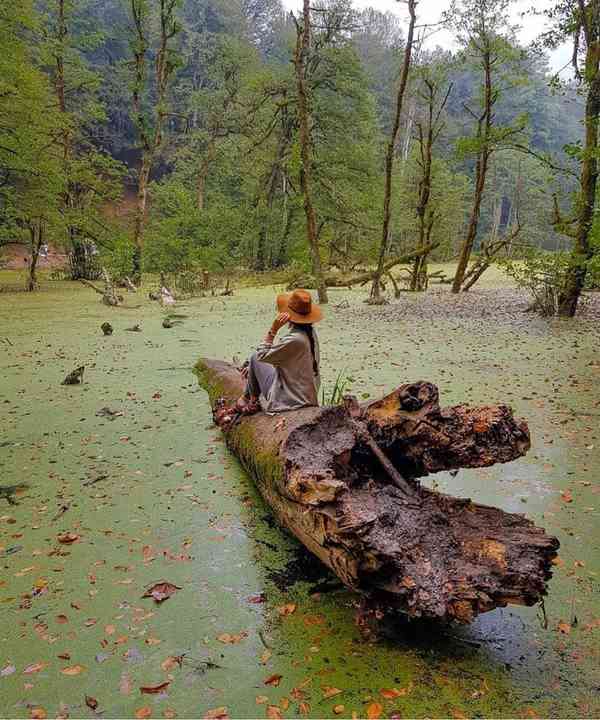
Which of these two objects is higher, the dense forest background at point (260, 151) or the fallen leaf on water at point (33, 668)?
the dense forest background at point (260, 151)

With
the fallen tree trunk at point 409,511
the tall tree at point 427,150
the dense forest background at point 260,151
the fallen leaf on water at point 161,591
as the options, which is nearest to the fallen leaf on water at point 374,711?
the fallen tree trunk at point 409,511

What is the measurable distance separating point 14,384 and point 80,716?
4.85 meters

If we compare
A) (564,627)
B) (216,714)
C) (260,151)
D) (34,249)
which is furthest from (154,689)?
(260,151)

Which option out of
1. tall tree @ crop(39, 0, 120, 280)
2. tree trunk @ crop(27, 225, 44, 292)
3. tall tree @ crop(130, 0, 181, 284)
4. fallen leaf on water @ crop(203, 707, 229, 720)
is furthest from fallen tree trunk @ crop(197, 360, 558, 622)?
tall tree @ crop(130, 0, 181, 284)

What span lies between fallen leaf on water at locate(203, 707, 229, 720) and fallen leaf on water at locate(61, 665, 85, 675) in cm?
53

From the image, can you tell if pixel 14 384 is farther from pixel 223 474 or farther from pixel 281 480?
pixel 281 480

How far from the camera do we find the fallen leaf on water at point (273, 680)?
1917 mm

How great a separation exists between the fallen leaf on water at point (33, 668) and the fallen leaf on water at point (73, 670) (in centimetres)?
9

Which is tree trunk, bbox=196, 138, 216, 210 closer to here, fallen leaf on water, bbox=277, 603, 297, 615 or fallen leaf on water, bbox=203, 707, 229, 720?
fallen leaf on water, bbox=277, 603, 297, 615

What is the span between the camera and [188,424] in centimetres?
477

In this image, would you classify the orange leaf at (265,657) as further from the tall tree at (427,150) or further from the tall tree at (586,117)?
the tall tree at (427,150)

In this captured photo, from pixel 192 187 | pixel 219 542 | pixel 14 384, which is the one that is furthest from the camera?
pixel 192 187

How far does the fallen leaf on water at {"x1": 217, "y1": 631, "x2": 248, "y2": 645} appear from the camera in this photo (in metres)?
2.14

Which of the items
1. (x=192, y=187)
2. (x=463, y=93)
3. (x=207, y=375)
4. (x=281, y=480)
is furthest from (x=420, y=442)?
(x=463, y=93)
